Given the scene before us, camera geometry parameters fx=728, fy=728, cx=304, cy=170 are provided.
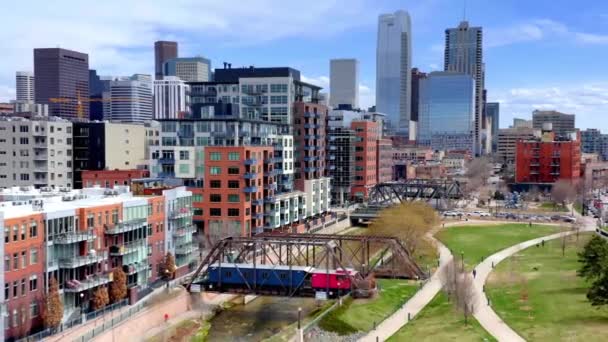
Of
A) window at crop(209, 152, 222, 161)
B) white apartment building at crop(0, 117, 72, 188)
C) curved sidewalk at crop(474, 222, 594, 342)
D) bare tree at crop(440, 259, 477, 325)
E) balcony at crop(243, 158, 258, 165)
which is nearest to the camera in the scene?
curved sidewalk at crop(474, 222, 594, 342)

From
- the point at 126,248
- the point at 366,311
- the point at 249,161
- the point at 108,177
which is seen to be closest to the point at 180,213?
the point at 126,248

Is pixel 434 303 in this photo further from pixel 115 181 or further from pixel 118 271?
pixel 115 181

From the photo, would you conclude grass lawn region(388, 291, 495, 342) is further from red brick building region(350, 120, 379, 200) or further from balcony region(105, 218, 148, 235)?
red brick building region(350, 120, 379, 200)

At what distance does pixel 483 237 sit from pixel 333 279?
64144 mm

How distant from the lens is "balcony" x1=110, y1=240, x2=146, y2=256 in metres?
76.8

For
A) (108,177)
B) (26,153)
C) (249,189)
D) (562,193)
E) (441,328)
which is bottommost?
(441,328)

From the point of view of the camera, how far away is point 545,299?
80.1 m

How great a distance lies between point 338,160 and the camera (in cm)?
18788

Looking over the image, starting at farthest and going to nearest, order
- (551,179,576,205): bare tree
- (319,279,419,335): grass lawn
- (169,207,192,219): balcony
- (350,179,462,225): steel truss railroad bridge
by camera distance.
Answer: (551,179,576,205): bare tree → (350,179,462,225): steel truss railroad bridge → (169,207,192,219): balcony → (319,279,419,335): grass lawn

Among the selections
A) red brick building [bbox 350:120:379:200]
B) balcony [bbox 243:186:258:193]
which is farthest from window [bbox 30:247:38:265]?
red brick building [bbox 350:120:379:200]

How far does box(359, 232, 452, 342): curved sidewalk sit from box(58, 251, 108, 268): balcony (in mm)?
27597

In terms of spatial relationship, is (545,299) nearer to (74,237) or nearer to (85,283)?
(85,283)

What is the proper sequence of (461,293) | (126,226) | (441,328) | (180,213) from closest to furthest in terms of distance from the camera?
(441,328) < (461,293) < (126,226) < (180,213)

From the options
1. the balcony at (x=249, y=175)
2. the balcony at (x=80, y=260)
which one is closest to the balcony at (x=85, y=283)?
the balcony at (x=80, y=260)
